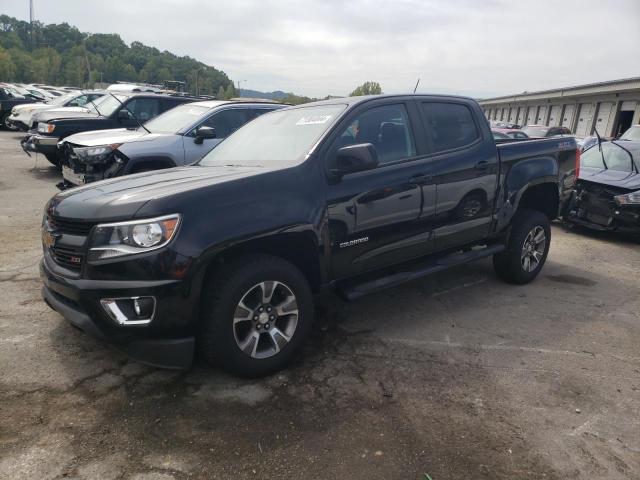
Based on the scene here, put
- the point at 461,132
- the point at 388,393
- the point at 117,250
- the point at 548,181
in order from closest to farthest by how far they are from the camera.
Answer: the point at 117,250
the point at 388,393
the point at 461,132
the point at 548,181

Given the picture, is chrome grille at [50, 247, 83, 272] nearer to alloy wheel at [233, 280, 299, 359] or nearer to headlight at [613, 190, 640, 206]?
alloy wheel at [233, 280, 299, 359]

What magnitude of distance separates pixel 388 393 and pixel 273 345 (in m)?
0.82

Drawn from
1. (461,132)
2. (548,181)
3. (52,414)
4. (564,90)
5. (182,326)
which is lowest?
(52,414)

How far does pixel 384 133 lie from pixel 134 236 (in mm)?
2188

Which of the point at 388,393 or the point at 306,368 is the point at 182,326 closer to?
the point at 306,368

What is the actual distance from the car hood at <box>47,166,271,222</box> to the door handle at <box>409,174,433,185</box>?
1260mm

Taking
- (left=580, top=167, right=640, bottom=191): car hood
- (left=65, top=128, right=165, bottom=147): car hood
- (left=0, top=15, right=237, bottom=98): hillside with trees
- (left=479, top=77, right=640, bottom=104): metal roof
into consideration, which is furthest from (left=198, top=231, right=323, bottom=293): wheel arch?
(left=0, top=15, right=237, bottom=98): hillside with trees

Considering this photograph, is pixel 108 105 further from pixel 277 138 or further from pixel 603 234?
pixel 603 234

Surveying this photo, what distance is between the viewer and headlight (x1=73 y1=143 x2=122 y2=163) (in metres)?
6.71

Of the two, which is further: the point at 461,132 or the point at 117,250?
the point at 461,132

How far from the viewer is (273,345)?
3193mm

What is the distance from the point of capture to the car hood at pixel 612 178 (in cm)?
732

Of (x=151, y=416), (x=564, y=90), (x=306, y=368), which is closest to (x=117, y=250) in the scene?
(x=151, y=416)

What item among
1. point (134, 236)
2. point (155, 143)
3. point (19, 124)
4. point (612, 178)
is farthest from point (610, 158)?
point (19, 124)
